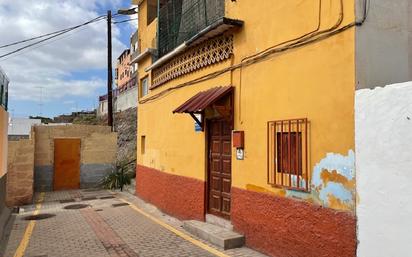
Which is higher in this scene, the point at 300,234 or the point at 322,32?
the point at 322,32

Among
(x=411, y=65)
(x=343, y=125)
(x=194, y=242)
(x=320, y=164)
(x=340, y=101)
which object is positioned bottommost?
(x=194, y=242)

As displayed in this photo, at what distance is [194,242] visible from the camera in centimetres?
776

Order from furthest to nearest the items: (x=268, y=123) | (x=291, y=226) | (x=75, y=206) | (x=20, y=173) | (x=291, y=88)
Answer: (x=20, y=173), (x=75, y=206), (x=268, y=123), (x=291, y=88), (x=291, y=226)

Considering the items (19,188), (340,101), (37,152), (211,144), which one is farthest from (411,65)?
(37,152)

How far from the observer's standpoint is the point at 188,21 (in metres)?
10.3

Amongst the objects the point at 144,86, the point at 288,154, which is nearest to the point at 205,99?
the point at 288,154

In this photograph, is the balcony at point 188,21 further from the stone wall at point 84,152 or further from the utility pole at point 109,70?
the utility pole at point 109,70

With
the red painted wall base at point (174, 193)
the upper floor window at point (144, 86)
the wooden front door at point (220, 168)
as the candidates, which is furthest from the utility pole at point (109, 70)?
the wooden front door at point (220, 168)

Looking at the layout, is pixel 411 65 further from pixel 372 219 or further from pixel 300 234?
pixel 300 234

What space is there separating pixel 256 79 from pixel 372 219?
11.1 ft

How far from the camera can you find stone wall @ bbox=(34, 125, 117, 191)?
17.1m

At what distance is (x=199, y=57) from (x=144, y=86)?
219 inches

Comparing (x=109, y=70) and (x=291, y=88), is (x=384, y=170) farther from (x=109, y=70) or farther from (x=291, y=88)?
(x=109, y=70)

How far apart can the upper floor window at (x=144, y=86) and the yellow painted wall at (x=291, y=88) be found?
458 centimetres
